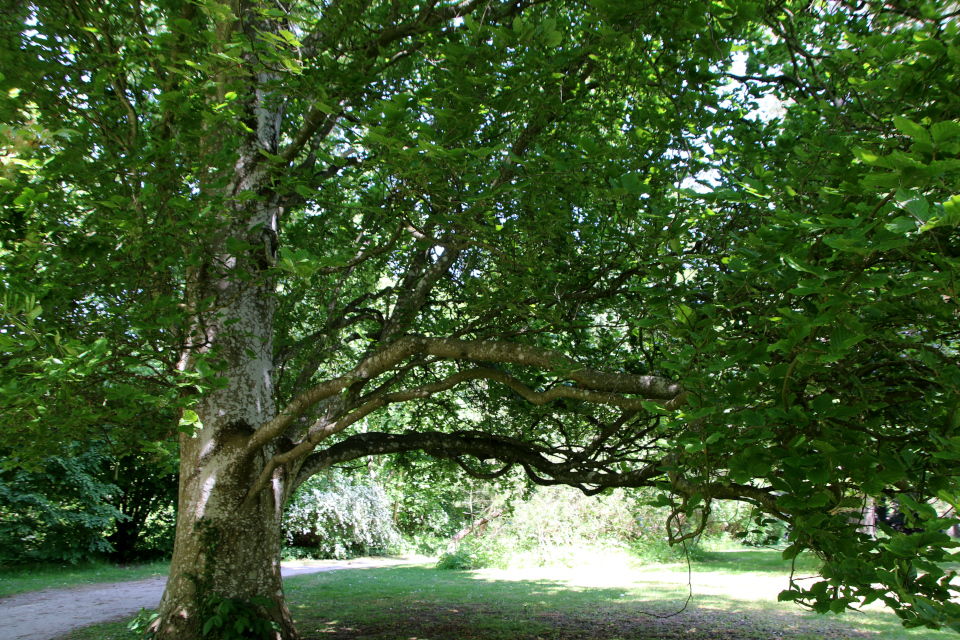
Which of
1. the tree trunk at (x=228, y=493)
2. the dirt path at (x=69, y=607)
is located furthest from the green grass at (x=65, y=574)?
the tree trunk at (x=228, y=493)

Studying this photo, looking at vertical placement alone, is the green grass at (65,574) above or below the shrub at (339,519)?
below

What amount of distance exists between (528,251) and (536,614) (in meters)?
6.85

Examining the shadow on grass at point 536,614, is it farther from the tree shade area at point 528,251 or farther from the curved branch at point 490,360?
the curved branch at point 490,360

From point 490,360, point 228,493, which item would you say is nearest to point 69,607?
point 228,493

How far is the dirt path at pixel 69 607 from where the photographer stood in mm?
8000

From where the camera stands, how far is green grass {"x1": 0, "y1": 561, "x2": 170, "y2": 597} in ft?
39.0

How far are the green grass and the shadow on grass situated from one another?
13.1 feet

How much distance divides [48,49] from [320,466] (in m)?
4.04

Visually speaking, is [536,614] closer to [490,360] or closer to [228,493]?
[228,493]

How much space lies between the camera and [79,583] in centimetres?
1238

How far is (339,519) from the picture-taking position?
739 inches

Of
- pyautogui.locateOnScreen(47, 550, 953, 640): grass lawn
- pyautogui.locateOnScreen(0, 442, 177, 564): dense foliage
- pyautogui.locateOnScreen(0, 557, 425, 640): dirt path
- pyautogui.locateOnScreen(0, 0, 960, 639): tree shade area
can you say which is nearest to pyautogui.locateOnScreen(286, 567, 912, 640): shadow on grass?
pyautogui.locateOnScreen(47, 550, 953, 640): grass lawn

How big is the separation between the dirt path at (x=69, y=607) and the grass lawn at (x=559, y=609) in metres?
0.77

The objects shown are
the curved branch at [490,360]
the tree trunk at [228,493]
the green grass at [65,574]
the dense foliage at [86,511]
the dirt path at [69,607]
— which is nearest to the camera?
the curved branch at [490,360]
